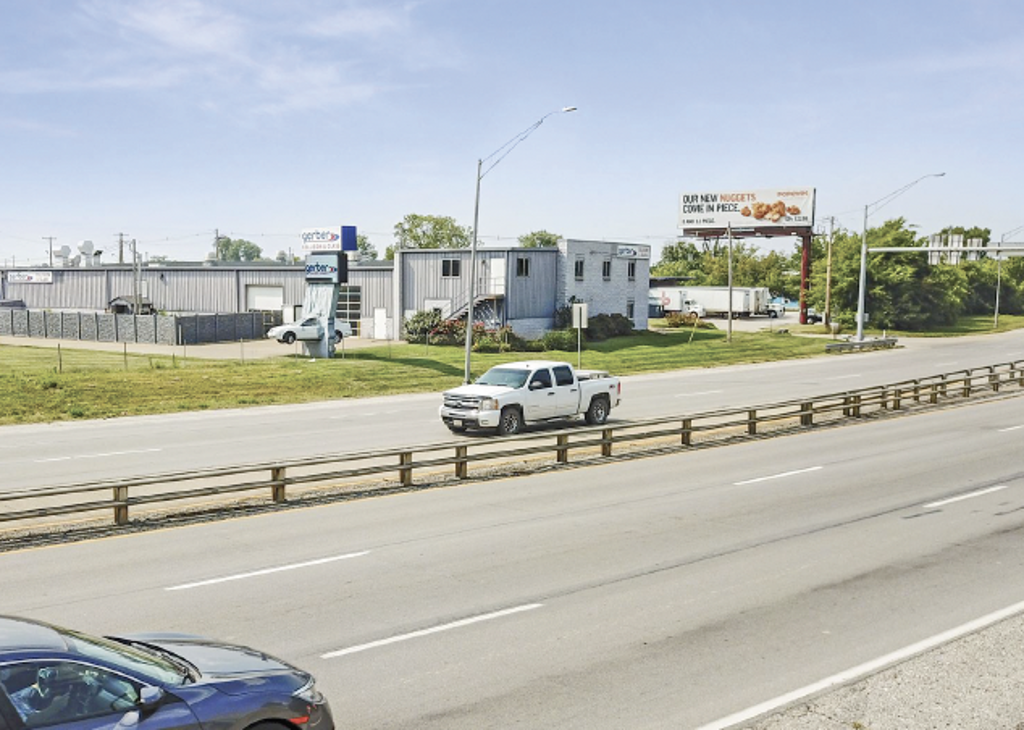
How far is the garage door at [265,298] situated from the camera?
69.6m

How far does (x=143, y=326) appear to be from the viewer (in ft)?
188

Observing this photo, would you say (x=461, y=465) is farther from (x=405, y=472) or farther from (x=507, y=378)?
(x=507, y=378)

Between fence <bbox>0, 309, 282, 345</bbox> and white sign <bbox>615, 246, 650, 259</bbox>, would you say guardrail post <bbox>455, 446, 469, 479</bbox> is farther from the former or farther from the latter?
white sign <bbox>615, 246, 650, 259</bbox>

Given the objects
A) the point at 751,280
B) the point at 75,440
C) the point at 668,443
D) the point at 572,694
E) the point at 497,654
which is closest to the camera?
the point at 572,694

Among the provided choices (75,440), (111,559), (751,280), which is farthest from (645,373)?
(751,280)

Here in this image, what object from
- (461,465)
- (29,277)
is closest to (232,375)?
(461,465)

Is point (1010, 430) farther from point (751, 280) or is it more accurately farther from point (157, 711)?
point (751, 280)

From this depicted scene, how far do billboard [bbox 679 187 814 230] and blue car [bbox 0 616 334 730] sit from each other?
80.1 meters

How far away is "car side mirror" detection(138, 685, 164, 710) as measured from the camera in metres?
5.53

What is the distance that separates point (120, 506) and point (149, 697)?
377 inches

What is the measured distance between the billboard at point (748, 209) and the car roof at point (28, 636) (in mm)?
80896

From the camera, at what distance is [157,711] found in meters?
5.54

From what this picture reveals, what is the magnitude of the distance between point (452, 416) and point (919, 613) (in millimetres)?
15827

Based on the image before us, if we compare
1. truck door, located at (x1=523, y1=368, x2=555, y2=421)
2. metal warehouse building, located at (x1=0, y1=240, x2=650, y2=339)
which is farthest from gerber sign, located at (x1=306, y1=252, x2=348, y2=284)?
truck door, located at (x1=523, y1=368, x2=555, y2=421)
